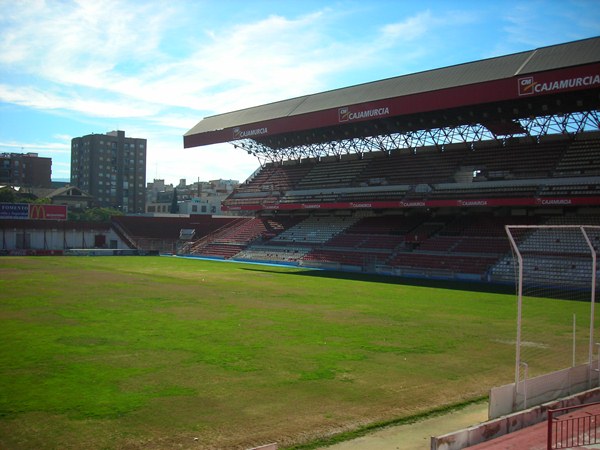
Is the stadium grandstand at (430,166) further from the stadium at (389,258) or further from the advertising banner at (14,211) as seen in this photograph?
the advertising banner at (14,211)

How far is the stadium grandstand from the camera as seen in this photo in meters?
39.0

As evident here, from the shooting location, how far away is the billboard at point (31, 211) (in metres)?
65.6

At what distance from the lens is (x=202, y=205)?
113 m

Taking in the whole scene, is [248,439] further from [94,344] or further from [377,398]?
[94,344]

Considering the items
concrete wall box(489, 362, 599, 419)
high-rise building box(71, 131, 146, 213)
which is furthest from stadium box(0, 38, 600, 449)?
high-rise building box(71, 131, 146, 213)

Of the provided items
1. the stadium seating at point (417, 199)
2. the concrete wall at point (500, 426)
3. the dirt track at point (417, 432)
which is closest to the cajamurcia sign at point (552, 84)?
the stadium seating at point (417, 199)

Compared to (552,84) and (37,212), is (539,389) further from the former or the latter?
(37,212)

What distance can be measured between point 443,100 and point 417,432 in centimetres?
3600

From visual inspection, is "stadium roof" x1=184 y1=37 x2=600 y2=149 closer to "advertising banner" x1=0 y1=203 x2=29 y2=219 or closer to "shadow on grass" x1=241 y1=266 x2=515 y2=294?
"shadow on grass" x1=241 y1=266 x2=515 y2=294

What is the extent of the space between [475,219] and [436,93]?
1218cm

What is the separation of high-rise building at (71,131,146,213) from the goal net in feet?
436

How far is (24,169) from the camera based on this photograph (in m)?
141

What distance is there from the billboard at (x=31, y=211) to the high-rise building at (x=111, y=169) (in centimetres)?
8023

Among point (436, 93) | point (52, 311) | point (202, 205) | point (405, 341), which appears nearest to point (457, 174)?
point (436, 93)
